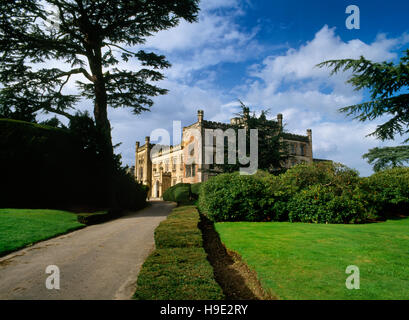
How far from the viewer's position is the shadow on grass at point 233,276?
4.18m

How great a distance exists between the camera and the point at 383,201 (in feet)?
46.0

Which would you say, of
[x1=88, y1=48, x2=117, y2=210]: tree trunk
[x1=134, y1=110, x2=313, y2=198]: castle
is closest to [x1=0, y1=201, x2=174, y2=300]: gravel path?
[x1=88, y1=48, x2=117, y2=210]: tree trunk

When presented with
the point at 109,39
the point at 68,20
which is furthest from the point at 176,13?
the point at 68,20

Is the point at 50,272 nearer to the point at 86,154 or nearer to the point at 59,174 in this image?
the point at 59,174

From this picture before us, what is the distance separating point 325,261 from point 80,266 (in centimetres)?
480

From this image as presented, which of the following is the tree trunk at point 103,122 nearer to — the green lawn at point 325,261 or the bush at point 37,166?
the bush at point 37,166

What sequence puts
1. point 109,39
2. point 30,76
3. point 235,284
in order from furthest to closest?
point 109,39
point 30,76
point 235,284

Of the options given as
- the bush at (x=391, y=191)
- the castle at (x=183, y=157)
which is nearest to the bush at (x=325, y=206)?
the bush at (x=391, y=191)

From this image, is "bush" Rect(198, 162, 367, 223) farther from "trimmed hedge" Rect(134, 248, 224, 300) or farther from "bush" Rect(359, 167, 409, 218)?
"trimmed hedge" Rect(134, 248, 224, 300)

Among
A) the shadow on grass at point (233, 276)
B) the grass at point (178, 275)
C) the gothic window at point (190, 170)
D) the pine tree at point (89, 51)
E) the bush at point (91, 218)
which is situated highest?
the pine tree at point (89, 51)

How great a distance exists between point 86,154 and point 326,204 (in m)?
14.1

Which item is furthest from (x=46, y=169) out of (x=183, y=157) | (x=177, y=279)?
(x=183, y=157)

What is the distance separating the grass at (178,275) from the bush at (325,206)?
6.98 m

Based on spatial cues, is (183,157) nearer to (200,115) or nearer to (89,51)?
(200,115)
